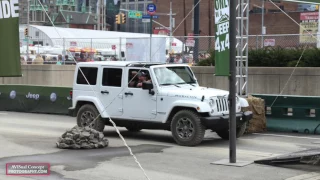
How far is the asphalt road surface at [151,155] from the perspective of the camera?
27.5 ft

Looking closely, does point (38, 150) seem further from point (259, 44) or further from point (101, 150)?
point (259, 44)

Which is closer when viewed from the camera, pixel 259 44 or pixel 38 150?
pixel 38 150

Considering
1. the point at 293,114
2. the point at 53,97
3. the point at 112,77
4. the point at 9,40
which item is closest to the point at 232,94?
the point at 112,77

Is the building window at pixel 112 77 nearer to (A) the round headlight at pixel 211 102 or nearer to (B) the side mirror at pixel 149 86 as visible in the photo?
(B) the side mirror at pixel 149 86

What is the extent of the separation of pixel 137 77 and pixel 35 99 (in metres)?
8.94

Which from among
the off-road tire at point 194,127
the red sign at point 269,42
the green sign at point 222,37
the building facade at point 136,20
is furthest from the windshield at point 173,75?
the building facade at point 136,20

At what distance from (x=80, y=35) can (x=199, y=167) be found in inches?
2087

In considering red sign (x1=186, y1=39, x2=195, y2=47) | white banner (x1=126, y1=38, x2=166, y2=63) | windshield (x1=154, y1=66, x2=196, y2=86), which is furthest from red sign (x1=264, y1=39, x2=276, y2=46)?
windshield (x1=154, y1=66, x2=196, y2=86)

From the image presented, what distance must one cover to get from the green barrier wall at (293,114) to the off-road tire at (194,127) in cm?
394

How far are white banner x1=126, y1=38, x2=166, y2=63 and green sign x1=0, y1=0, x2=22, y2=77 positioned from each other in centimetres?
1602

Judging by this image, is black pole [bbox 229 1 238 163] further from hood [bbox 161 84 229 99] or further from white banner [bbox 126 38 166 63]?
white banner [bbox 126 38 166 63]

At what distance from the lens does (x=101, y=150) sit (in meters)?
10.8

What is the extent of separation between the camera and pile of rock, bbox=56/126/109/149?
10977 mm

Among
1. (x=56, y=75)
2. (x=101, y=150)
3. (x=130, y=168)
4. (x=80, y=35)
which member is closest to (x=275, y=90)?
(x=101, y=150)
